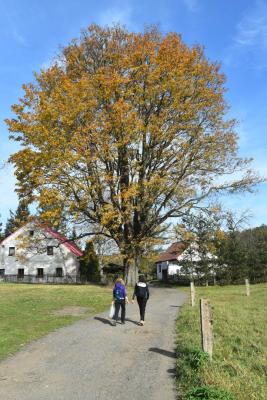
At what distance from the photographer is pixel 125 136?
3078 centimetres

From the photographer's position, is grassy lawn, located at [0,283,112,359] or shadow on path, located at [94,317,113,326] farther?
shadow on path, located at [94,317,113,326]

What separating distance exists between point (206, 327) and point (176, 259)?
218ft

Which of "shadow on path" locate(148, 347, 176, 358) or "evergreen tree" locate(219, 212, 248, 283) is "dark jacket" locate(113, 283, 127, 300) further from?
"evergreen tree" locate(219, 212, 248, 283)

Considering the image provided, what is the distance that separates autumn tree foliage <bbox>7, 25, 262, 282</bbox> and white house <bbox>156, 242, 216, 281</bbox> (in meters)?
15.8

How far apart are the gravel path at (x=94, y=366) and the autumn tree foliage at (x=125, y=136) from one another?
1672cm

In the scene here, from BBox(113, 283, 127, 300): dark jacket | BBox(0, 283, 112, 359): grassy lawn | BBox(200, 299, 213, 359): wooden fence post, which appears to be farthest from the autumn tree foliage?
BBox(200, 299, 213, 359): wooden fence post

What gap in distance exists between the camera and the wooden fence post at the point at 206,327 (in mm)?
8992

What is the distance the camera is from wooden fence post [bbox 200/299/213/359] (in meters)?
8.99

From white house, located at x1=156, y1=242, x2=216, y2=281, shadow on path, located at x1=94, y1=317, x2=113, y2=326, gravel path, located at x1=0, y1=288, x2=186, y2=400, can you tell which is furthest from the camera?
A: white house, located at x1=156, y1=242, x2=216, y2=281

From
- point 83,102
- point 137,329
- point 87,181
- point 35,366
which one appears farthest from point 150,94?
point 35,366

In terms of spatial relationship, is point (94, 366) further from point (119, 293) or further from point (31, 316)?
A: point (31, 316)

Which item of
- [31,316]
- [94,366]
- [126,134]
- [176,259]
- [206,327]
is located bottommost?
[94,366]

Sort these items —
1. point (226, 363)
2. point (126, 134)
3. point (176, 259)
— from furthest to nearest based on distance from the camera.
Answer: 1. point (176, 259)
2. point (126, 134)
3. point (226, 363)

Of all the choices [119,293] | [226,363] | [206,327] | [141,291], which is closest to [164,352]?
[206,327]
